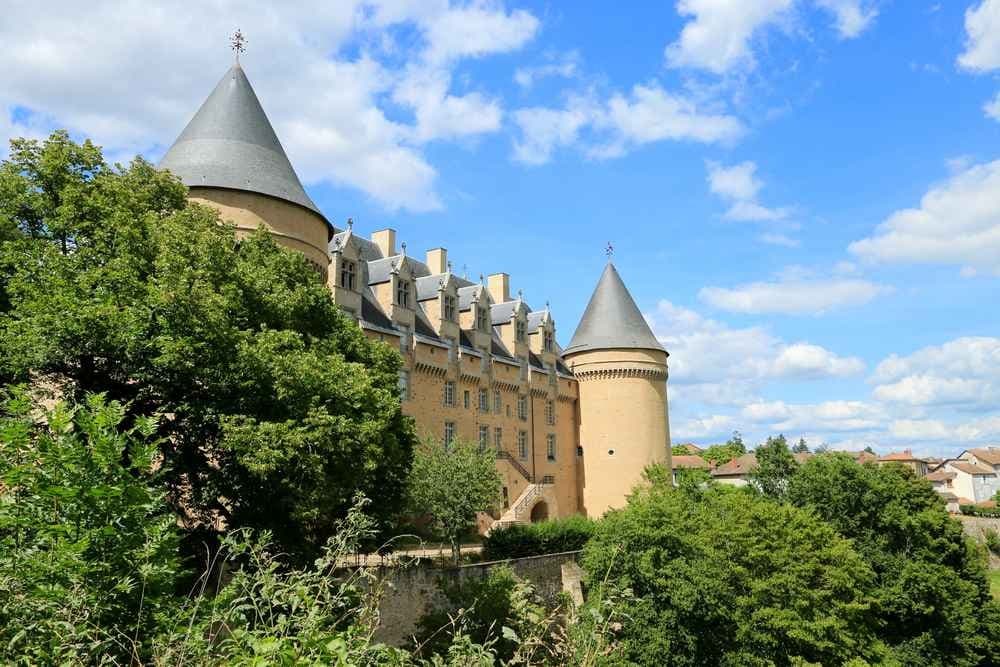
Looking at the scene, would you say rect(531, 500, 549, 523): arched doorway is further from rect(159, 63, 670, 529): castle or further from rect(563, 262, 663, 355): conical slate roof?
rect(563, 262, 663, 355): conical slate roof

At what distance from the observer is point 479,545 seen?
3372cm

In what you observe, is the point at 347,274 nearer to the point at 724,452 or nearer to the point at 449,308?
the point at 449,308

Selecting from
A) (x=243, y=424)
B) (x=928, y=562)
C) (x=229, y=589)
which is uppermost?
(x=243, y=424)

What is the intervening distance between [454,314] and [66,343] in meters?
25.0

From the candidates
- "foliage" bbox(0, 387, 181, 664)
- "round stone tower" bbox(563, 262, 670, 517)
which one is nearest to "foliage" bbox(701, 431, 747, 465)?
"round stone tower" bbox(563, 262, 670, 517)

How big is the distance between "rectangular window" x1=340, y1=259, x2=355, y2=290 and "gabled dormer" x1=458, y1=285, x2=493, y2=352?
8.57 meters

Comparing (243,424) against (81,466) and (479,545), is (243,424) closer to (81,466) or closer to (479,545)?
(81,466)

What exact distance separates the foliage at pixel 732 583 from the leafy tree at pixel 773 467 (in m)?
12.8

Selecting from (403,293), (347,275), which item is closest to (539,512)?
(403,293)

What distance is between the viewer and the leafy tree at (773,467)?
3953 cm

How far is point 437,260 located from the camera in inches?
1724

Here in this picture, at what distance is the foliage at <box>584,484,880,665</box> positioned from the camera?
21906 millimetres

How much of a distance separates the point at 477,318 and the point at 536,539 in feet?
42.4

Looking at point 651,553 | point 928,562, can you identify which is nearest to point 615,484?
point 928,562
